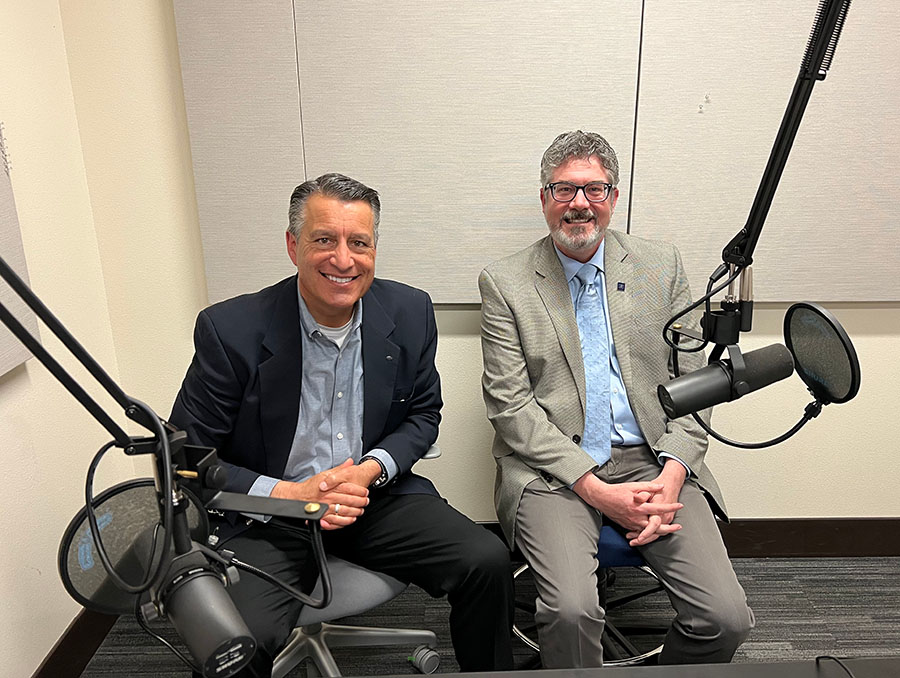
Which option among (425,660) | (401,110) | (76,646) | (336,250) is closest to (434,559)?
(425,660)

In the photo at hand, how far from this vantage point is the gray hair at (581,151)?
1969 millimetres

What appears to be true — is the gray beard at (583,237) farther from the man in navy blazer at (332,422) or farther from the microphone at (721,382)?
the microphone at (721,382)

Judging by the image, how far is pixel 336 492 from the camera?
1.69 meters

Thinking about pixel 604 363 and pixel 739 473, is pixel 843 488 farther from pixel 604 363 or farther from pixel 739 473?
pixel 604 363

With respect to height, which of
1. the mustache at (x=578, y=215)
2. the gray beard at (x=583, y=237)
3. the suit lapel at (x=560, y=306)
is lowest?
the suit lapel at (x=560, y=306)

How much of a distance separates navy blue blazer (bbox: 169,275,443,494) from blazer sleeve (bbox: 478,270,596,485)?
0.21 meters

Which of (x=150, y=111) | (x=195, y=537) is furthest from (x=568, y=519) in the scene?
(x=150, y=111)

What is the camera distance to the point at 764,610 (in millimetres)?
2334

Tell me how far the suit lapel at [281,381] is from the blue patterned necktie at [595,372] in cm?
83

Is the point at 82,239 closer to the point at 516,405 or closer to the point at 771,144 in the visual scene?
the point at 516,405

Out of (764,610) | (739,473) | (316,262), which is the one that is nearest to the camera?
(316,262)

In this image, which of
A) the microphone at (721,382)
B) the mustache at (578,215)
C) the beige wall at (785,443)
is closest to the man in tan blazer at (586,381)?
the mustache at (578,215)

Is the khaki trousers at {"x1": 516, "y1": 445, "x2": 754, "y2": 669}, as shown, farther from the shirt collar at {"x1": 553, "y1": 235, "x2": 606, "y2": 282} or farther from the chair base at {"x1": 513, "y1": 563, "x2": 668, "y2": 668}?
the shirt collar at {"x1": 553, "y1": 235, "x2": 606, "y2": 282}

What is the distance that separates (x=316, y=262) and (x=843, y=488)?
2.15m
